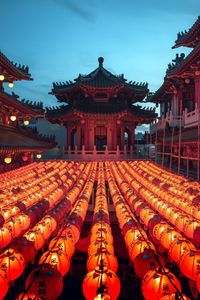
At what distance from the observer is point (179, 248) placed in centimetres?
599

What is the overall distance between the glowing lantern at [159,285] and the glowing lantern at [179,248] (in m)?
1.55

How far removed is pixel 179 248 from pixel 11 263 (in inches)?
120

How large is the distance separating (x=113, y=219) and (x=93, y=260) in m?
9.27

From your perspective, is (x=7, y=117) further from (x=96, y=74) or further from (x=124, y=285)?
(x=124, y=285)

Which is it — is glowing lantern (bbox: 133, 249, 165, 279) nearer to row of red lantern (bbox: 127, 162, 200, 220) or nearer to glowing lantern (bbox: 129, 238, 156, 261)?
glowing lantern (bbox: 129, 238, 156, 261)

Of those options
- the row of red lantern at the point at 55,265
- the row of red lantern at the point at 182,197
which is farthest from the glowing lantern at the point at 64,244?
the row of red lantern at the point at 182,197

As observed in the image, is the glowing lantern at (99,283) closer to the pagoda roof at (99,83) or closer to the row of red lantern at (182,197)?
the row of red lantern at (182,197)

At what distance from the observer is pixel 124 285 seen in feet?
24.4

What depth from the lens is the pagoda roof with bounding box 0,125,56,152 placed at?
48.1ft

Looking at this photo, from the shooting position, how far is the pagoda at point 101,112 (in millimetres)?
28391

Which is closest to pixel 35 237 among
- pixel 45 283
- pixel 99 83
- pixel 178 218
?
pixel 45 283

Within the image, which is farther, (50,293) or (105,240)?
(105,240)

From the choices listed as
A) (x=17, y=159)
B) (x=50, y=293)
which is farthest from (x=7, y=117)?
(x=50, y=293)

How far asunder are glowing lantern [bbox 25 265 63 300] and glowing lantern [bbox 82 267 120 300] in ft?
1.38
